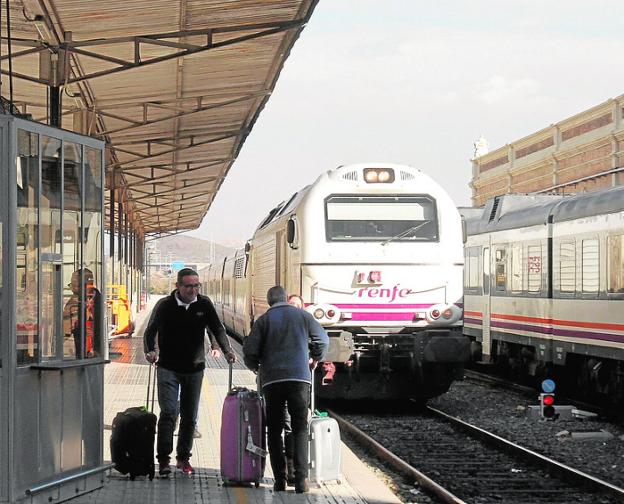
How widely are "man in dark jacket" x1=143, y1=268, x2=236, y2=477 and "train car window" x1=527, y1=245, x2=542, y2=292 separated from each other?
35.1 feet

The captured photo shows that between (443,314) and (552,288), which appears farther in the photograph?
(552,288)

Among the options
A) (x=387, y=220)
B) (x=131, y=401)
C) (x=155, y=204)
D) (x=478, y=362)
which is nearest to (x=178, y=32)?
(x=387, y=220)

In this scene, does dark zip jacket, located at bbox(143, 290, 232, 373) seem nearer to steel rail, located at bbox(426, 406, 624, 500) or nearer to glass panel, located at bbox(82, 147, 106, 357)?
glass panel, located at bbox(82, 147, 106, 357)

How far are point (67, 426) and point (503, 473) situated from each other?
4.82 m

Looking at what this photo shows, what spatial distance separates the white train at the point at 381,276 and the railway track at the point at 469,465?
2.33 ft

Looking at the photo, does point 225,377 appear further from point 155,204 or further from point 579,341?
point 155,204

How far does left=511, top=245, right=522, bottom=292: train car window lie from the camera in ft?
68.1

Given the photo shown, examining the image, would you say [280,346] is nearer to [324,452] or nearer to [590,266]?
[324,452]

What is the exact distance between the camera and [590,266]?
681 inches

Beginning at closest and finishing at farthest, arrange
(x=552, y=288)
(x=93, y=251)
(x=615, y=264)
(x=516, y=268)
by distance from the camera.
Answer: (x=93, y=251)
(x=615, y=264)
(x=552, y=288)
(x=516, y=268)

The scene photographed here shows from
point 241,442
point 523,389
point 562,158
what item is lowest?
point 523,389

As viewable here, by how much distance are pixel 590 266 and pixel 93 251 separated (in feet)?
32.4

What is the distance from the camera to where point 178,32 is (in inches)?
645

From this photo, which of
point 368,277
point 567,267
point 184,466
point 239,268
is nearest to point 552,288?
point 567,267
